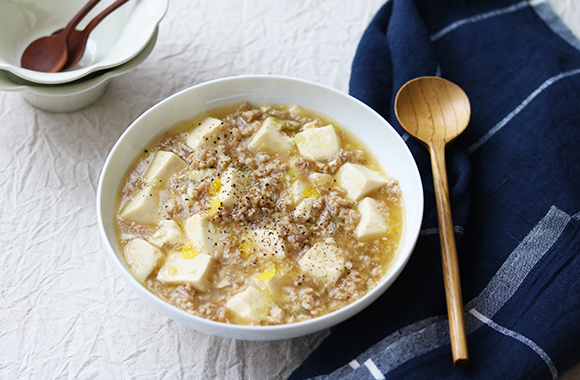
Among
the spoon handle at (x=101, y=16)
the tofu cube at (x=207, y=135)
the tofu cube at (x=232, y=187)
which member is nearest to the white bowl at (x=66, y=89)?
the spoon handle at (x=101, y=16)

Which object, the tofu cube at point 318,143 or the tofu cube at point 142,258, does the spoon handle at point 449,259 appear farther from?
the tofu cube at point 142,258

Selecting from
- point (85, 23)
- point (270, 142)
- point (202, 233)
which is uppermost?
point (85, 23)

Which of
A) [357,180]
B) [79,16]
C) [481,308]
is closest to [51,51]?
[79,16]

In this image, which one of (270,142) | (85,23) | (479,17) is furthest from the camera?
(479,17)

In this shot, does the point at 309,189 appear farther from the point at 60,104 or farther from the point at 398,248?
the point at 60,104

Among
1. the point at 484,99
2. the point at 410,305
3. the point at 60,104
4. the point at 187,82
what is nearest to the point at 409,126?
the point at 484,99

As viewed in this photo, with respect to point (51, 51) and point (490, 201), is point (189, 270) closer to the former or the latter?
point (490, 201)
